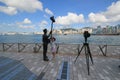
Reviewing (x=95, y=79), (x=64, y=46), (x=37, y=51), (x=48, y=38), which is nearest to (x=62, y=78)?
(x=95, y=79)

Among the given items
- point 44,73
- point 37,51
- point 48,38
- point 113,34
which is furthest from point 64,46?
point 113,34

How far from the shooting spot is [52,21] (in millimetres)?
8430

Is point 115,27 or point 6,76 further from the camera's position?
point 115,27

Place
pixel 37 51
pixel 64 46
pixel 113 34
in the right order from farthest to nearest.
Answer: pixel 113 34 < pixel 64 46 < pixel 37 51

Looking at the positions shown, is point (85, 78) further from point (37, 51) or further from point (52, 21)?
point (37, 51)

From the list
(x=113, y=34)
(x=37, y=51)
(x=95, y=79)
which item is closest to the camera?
(x=95, y=79)

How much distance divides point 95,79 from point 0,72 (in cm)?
374

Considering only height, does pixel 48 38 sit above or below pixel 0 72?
above

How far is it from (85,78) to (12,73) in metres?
2.84

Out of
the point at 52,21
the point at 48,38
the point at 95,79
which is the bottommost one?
the point at 95,79

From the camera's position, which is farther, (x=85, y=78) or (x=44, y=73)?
(x=44, y=73)

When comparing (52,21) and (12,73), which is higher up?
(52,21)

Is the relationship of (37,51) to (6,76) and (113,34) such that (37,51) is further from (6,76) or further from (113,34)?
(113,34)

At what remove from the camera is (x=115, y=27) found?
120 metres
